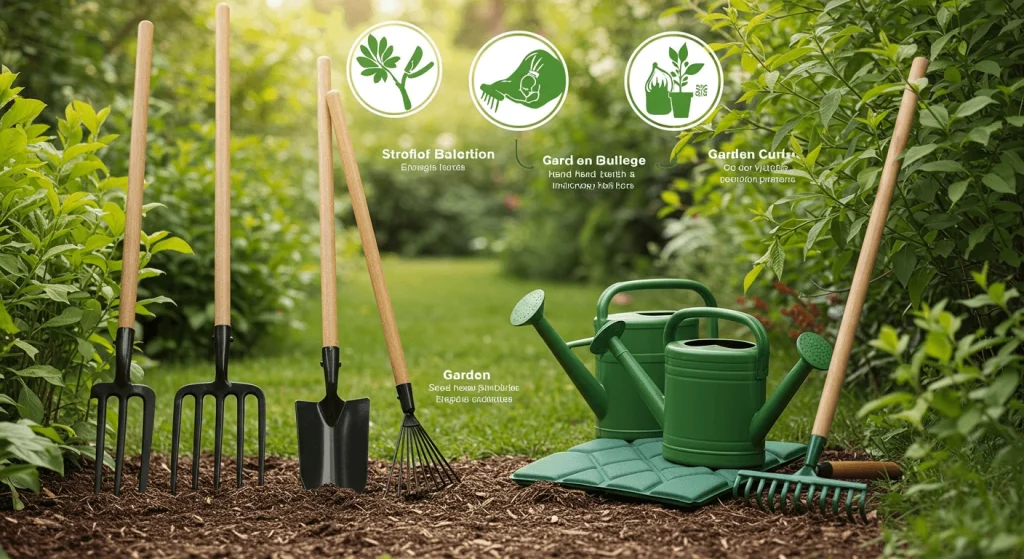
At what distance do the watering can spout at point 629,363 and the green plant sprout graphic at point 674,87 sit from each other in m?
1.19

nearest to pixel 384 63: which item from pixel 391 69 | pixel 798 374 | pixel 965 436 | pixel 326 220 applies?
pixel 391 69

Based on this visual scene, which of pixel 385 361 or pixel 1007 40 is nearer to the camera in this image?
pixel 1007 40

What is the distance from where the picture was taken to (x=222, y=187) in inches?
109

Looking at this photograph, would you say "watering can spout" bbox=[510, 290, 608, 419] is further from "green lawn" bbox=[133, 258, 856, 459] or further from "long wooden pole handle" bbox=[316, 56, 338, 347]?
"long wooden pole handle" bbox=[316, 56, 338, 347]

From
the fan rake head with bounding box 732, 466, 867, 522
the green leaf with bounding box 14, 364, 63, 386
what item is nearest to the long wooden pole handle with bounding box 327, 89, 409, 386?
the green leaf with bounding box 14, 364, 63, 386

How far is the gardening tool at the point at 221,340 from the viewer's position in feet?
8.55

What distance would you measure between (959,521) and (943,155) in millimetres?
1122

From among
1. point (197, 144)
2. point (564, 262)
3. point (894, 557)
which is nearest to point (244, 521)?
point (894, 557)

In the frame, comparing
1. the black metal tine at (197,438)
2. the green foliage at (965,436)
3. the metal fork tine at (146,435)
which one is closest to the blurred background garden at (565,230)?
the green foliage at (965,436)

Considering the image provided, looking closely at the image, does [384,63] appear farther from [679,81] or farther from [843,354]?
[843,354]

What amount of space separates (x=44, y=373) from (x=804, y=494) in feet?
7.00

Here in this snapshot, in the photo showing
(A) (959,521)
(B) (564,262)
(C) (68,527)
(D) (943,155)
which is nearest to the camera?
(A) (959,521)

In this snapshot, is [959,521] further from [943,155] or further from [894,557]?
[943,155]

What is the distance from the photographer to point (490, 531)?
2285 mm
